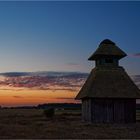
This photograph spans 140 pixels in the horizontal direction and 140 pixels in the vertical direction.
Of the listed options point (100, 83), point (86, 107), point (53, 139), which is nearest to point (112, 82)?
point (100, 83)

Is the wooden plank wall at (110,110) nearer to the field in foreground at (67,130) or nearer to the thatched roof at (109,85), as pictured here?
the thatched roof at (109,85)

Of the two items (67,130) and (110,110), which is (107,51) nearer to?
(110,110)

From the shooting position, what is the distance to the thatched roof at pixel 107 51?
47.3 meters

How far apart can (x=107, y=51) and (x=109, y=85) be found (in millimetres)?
5016

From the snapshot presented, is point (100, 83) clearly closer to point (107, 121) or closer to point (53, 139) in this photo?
point (107, 121)

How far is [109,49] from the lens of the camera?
4800 centimetres

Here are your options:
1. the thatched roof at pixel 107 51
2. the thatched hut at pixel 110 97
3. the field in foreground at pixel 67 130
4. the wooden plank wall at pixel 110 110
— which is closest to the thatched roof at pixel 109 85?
the thatched hut at pixel 110 97

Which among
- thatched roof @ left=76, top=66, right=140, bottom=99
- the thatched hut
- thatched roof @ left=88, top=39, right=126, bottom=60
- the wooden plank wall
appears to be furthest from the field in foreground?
thatched roof @ left=88, top=39, right=126, bottom=60

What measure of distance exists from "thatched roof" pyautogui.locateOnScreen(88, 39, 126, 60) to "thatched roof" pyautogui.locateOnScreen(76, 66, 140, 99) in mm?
1590

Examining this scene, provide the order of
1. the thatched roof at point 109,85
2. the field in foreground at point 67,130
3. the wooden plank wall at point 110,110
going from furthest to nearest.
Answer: the wooden plank wall at point 110,110, the thatched roof at point 109,85, the field in foreground at point 67,130

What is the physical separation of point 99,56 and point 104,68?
1.62 metres

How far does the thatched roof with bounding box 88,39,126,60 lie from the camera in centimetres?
4734

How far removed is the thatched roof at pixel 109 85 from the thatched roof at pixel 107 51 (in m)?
1.59

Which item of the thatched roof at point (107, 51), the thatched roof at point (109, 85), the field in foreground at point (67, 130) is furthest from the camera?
the thatched roof at point (107, 51)
